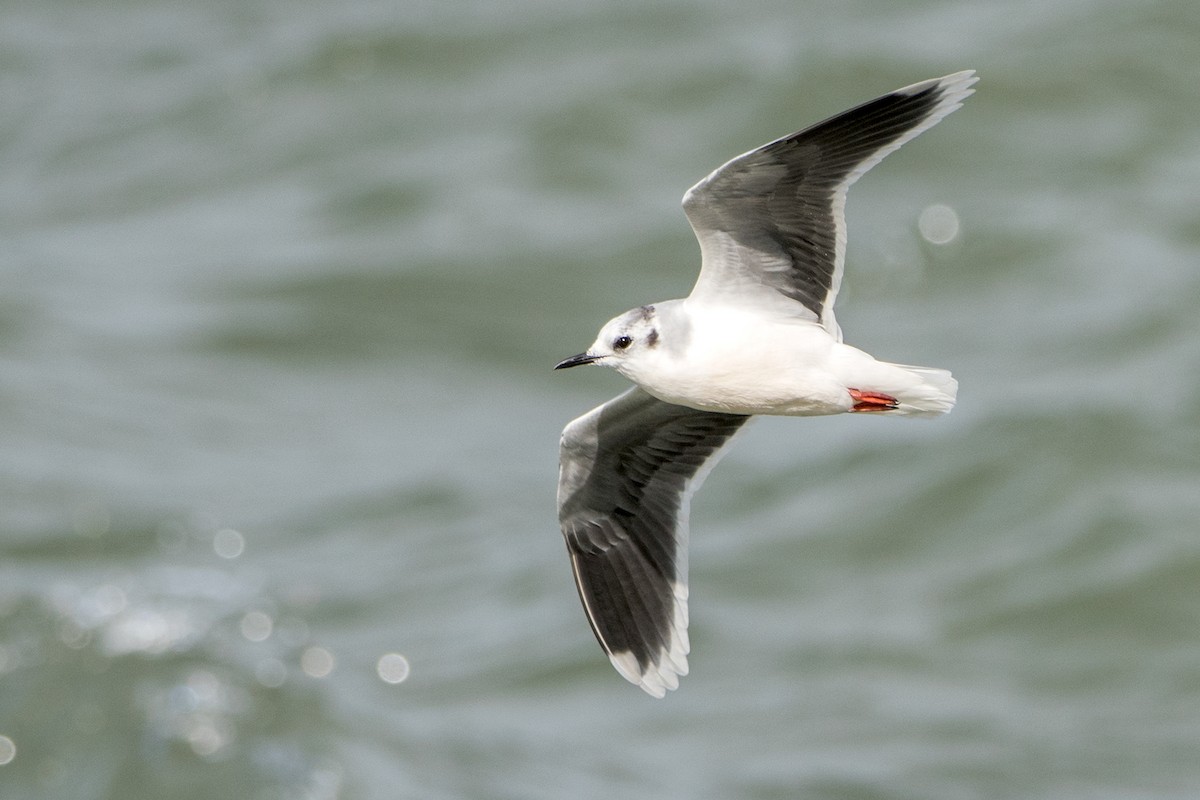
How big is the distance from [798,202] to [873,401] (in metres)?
0.65

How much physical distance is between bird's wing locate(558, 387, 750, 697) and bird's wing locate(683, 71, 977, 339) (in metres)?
0.75

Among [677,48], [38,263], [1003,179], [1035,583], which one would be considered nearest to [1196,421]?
[1035,583]

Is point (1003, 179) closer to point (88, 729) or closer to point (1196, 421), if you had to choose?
point (1196, 421)

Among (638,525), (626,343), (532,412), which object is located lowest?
(532,412)

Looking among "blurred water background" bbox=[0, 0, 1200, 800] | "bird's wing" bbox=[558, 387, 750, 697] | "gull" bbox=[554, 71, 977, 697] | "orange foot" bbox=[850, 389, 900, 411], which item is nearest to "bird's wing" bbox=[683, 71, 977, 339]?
"gull" bbox=[554, 71, 977, 697]

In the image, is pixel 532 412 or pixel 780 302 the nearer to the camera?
pixel 780 302

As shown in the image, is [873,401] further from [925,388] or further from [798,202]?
[798,202]

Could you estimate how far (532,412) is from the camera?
56.8ft

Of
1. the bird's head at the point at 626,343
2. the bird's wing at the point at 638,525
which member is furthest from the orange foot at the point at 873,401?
the bird's wing at the point at 638,525

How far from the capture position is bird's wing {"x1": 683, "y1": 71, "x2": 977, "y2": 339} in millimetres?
5871

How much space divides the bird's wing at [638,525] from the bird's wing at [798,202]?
0.75m

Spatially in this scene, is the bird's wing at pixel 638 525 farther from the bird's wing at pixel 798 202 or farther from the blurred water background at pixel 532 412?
the blurred water background at pixel 532 412

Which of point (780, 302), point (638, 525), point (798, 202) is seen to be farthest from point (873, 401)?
point (638, 525)

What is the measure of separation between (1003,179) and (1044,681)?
6355mm
